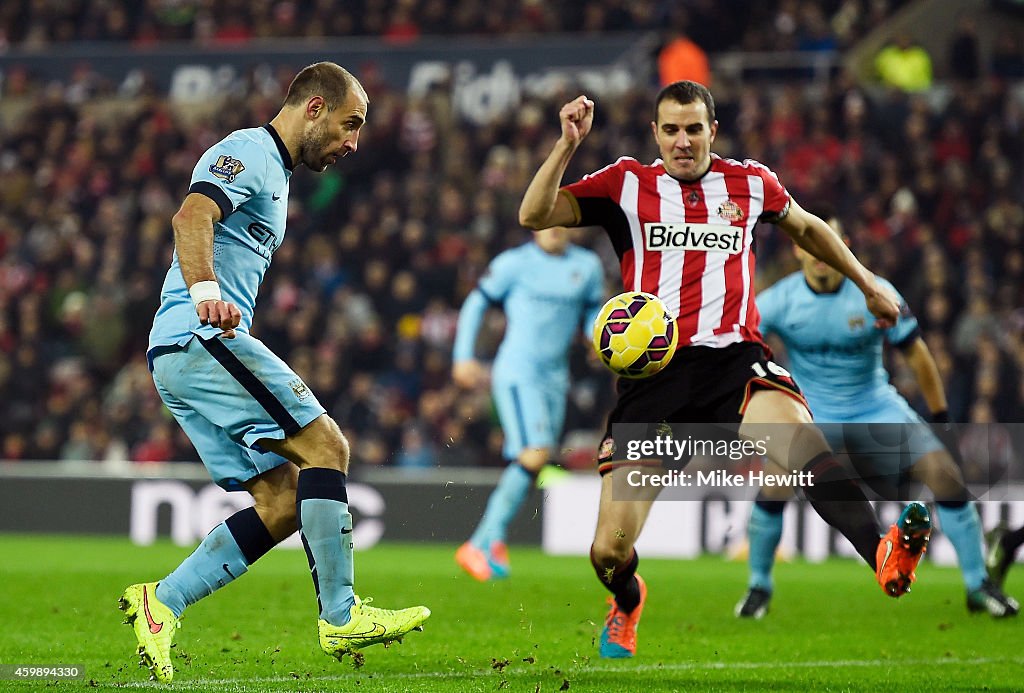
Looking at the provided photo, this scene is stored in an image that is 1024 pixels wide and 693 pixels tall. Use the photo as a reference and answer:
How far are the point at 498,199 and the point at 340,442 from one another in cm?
1136

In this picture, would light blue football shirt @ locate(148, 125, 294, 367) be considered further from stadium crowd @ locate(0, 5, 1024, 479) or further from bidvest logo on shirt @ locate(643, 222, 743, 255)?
stadium crowd @ locate(0, 5, 1024, 479)

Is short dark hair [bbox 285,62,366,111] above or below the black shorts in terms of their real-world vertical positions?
above

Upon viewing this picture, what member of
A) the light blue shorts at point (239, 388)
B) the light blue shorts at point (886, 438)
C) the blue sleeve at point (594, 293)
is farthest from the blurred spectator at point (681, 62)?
the light blue shorts at point (239, 388)

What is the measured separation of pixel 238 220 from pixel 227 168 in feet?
0.83

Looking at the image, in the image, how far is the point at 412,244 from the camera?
16.2 metres

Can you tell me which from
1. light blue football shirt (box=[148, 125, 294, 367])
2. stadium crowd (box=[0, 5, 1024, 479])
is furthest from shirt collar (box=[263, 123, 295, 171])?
stadium crowd (box=[0, 5, 1024, 479])

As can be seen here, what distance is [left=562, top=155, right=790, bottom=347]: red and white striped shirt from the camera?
593 cm

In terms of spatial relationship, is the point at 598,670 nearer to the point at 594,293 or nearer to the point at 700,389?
the point at 700,389

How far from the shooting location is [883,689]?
16.6 feet

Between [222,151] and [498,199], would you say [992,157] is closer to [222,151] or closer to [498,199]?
[498,199]

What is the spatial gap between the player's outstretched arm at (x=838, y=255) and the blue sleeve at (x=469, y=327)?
431cm

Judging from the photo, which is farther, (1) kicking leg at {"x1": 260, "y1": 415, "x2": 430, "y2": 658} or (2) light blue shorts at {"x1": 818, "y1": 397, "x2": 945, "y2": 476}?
(2) light blue shorts at {"x1": 818, "y1": 397, "x2": 945, "y2": 476}

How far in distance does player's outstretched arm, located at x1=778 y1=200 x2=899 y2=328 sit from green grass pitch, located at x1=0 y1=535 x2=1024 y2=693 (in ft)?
4.64

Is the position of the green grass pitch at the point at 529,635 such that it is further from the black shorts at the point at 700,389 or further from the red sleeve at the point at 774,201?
the red sleeve at the point at 774,201
